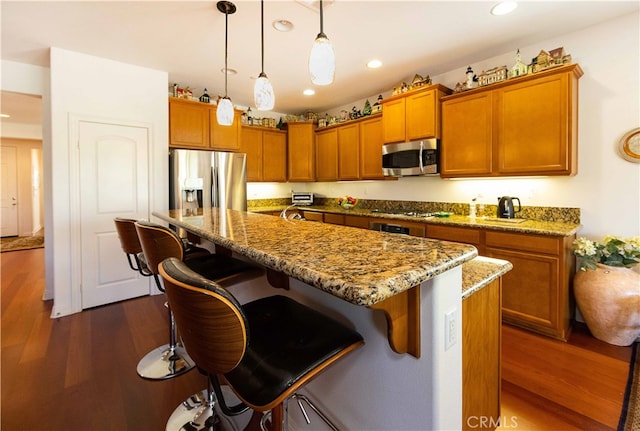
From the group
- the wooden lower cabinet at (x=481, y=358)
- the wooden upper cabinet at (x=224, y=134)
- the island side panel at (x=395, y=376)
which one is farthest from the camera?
the wooden upper cabinet at (x=224, y=134)

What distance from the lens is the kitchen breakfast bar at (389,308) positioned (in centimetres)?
69

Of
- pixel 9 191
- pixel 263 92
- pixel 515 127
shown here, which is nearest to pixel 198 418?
pixel 263 92

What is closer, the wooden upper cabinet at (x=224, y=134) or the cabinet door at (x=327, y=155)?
the wooden upper cabinet at (x=224, y=134)

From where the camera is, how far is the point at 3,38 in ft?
8.68

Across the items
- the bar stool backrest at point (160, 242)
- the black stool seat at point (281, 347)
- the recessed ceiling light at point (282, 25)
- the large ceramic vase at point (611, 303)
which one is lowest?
the large ceramic vase at point (611, 303)

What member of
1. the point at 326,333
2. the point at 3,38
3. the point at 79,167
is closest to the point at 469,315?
the point at 326,333

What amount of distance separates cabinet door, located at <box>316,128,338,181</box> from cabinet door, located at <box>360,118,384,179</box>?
0.54 meters

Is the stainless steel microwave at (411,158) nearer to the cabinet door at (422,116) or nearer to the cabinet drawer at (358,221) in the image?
the cabinet door at (422,116)

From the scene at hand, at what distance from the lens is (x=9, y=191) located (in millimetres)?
6941

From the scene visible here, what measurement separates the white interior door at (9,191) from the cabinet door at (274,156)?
6594 millimetres

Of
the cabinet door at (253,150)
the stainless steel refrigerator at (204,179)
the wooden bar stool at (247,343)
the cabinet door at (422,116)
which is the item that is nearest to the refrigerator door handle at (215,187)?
the stainless steel refrigerator at (204,179)

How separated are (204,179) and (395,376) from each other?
130 inches

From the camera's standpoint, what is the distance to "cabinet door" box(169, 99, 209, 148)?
368 cm

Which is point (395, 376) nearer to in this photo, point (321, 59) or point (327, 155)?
point (321, 59)
